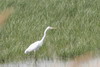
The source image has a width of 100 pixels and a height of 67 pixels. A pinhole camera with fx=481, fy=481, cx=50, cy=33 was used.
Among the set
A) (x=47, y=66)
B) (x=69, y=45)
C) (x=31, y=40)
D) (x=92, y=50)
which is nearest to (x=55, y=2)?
(x=31, y=40)

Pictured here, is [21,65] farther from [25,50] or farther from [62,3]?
[62,3]

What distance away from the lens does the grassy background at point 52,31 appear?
12.6 meters

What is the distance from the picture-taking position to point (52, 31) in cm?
1477

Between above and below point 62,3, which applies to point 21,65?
below

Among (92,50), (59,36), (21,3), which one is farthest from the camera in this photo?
(21,3)

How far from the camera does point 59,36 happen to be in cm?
1402

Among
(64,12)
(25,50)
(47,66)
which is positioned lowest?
(47,66)

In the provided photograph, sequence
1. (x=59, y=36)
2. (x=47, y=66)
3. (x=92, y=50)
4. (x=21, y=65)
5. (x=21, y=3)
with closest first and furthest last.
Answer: (x=47, y=66) < (x=21, y=65) < (x=92, y=50) < (x=59, y=36) < (x=21, y=3)

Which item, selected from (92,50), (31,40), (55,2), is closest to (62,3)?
(55,2)

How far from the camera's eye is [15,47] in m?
13.3

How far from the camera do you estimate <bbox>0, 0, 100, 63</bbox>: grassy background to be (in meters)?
12.6

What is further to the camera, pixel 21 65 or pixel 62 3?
pixel 62 3

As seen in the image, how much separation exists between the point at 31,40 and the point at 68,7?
3.64m

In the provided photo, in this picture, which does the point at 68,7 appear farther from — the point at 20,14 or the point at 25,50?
the point at 25,50
